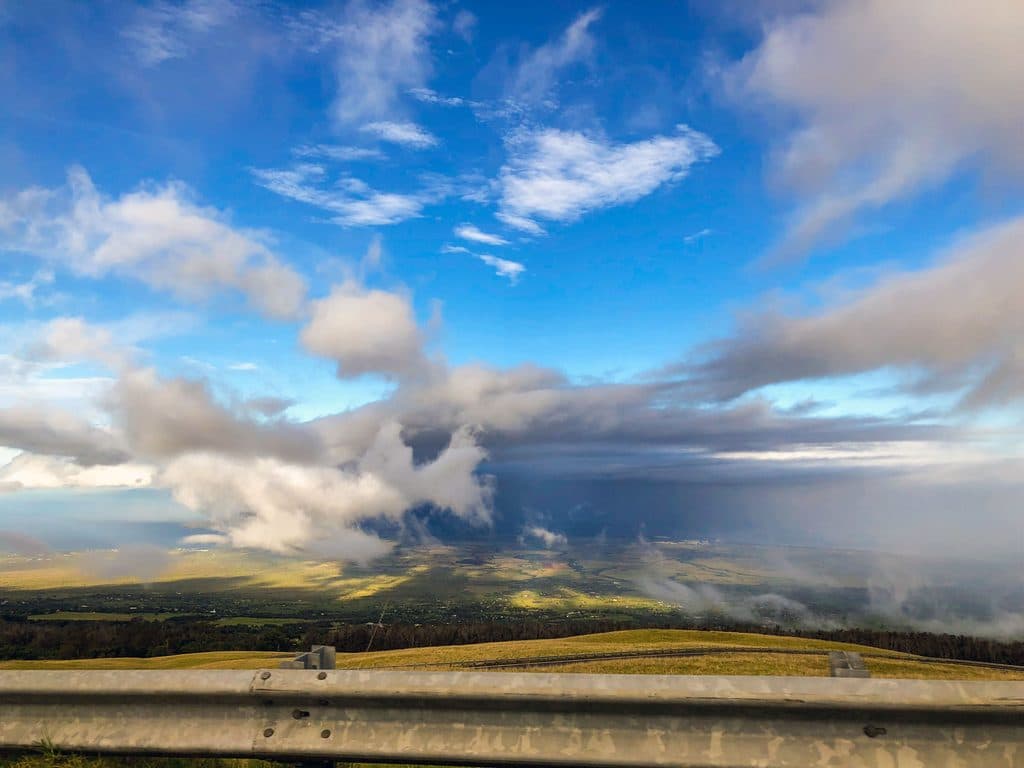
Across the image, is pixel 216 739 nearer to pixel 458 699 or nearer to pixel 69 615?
pixel 458 699

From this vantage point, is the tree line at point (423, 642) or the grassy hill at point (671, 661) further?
the tree line at point (423, 642)

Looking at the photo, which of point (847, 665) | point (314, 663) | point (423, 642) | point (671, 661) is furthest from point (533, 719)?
point (423, 642)

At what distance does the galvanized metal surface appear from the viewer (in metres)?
5.07

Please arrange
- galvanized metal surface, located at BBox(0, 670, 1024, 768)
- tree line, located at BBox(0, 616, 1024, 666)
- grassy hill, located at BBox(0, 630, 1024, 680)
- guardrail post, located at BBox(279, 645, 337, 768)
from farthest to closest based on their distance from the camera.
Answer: tree line, located at BBox(0, 616, 1024, 666), grassy hill, located at BBox(0, 630, 1024, 680), guardrail post, located at BBox(279, 645, 337, 768), galvanized metal surface, located at BBox(0, 670, 1024, 768)

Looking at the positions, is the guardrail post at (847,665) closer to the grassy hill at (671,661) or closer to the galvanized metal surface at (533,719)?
the galvanized metal surface at (533,719)

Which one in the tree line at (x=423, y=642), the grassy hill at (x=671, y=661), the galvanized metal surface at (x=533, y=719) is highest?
the galvanized metal surface at (x=533, y=719)

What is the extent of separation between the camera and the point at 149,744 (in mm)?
6078

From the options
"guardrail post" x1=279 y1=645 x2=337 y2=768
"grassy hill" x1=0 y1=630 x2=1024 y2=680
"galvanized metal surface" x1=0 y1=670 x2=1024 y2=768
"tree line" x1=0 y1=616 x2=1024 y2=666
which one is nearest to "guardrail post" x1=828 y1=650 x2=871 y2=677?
"galvanized metal surface" x1=0 y1=670 x2=1024 y2=768

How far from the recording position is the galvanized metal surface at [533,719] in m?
5.07

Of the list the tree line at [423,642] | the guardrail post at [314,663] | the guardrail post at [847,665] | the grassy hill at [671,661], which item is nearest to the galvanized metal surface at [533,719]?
the guardrail post at [314,663]

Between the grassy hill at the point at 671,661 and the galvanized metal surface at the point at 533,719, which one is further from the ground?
the galvanized metal surface at the point at 533,719

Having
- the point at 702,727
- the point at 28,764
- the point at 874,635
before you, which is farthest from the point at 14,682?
the point at 874,635

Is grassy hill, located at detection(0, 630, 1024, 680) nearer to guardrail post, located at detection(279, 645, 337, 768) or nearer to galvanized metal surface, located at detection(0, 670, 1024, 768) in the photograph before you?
galvanized metal surface, located at detection(0, 670, 1024, 768)

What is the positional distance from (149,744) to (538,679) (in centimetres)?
388
